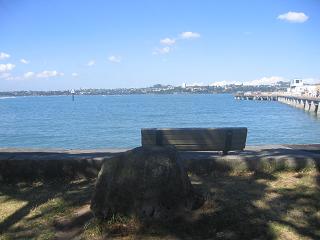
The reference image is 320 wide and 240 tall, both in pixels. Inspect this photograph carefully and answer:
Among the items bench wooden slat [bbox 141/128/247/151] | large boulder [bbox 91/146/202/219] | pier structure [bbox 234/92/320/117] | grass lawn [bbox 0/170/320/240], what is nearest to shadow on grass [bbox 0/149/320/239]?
grass lawn [bbox 0/170/320/240]

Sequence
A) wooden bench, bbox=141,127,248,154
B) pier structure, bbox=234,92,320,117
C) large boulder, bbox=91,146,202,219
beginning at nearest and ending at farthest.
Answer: large boulder, bbox=91,146,202,219 < wooden bench, bbox=141,127,248,154 < pier structure, bbox=234,92,320,117

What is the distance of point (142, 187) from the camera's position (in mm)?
4934

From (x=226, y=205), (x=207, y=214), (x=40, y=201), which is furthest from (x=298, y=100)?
(x=207, y=214)

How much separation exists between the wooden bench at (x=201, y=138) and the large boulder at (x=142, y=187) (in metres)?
3.00

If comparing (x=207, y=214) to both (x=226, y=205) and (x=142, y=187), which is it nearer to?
(x=226, y=205)

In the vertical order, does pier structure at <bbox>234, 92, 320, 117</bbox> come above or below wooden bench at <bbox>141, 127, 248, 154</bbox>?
below

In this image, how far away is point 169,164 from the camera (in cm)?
505

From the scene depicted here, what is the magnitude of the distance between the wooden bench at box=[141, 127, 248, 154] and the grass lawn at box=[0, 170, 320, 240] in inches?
57.7

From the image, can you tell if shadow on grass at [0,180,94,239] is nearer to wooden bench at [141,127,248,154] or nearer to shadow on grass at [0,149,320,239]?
shadow on grass at [0,149,320,239]

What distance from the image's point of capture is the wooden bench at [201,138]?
8.06m

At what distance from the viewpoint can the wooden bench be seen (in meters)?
8.06

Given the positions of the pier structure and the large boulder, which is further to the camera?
the pier structure

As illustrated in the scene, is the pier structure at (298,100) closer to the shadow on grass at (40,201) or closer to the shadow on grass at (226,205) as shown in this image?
the shadow on grass at (226,205)

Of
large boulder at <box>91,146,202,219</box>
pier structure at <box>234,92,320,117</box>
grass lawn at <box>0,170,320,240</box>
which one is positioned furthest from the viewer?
pier structure at <box>234,92,320,117</box>
